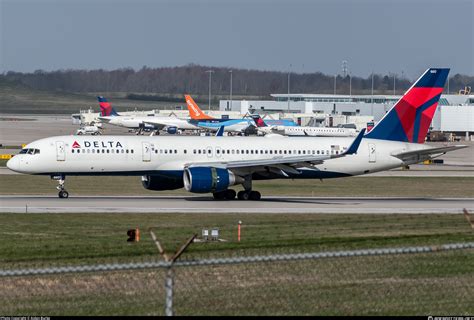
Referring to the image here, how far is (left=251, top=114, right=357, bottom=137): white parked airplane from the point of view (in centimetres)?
12099

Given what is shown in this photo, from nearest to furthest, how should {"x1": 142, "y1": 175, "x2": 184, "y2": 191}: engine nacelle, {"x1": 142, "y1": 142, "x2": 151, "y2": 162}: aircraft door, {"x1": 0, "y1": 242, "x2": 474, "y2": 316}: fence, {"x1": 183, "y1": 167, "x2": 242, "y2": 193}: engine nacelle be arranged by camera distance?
{"x1": 0, "y1": 242, "x2": 474, "y2": 316}: fence < {"x1": 183, "y1": 167, "x2": 242, "y2": 193}: engine nacelle < {"x1": 142, "y1": 142, "x2": 151, "y2": 162}: aircraft door < {"x1": 142, "y1": 175, "x2": 184, "y2": 191}: engine nacelle

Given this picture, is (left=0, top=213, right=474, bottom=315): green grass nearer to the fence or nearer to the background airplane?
the fence

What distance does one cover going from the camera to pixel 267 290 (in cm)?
1880

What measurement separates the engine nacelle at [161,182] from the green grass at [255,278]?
55.5 ft

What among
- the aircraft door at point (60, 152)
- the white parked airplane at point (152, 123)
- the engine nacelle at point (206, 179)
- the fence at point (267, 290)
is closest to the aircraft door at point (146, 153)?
the engine nacelle at point (206, 179)

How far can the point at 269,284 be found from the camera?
19.4 meters

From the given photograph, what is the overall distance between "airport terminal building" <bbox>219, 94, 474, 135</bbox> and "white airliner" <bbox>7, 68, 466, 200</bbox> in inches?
3839

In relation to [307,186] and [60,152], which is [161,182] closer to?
[60,152]

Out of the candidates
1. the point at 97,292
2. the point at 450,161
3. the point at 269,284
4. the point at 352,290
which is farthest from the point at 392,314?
the point at 450,161

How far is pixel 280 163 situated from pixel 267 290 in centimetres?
2745

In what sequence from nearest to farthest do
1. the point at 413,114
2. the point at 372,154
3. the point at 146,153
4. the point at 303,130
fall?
1. the point at 146,153
2. the point at 372,154
3. the point at 413,114
4. the point at 303,130

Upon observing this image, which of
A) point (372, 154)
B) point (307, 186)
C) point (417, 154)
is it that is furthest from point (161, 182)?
point (417, 154)

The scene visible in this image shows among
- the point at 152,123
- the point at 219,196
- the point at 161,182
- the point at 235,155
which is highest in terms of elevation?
the point at 235,155

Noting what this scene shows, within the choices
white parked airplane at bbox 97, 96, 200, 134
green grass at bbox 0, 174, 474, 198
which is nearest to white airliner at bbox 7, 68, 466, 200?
green grass at bbox 0, 174, 474, 198
